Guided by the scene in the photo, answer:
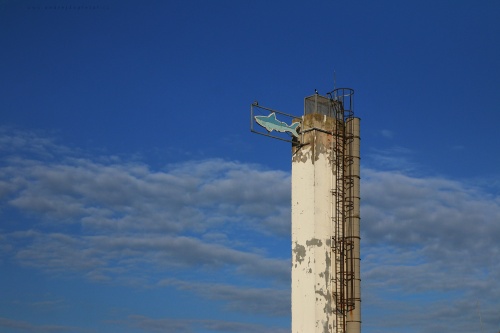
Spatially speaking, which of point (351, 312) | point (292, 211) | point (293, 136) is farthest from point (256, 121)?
point (351, 312)

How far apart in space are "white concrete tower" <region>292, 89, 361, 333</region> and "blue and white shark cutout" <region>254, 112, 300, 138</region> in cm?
49

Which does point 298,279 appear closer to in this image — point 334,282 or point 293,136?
point 334,282

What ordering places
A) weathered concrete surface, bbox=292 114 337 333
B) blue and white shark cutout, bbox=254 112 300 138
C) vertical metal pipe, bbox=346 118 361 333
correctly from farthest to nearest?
blue and white shark cutout, bbox=254 112 300 138
vertical metal pipe, bbox=346 118 361 333
weathered concrete surface, bbox=292 114 337 333

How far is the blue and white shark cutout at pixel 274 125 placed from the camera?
49000 mm

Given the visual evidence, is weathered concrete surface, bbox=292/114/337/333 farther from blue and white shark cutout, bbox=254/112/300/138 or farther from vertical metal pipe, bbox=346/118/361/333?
vertical metal pipe, bbox=346/118/361/333

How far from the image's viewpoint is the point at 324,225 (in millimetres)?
48188

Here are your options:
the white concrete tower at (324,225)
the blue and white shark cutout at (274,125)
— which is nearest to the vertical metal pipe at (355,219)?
the white concrete tower at (324,225)

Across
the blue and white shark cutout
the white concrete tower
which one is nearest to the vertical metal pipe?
the white concrete tower

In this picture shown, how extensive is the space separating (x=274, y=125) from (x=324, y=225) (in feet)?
21.6

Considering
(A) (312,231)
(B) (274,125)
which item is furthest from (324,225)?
(B) (274,125)

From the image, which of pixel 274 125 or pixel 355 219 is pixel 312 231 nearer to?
pixel 355 219

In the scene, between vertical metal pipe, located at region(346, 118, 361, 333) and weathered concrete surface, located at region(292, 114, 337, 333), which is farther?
vertical metal pipe, located at region(346, 118, 361, 333)

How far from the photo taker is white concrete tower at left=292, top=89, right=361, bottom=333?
155 ft

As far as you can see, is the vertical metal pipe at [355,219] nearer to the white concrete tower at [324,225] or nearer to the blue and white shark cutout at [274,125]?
the white concrete tower at [324,225]
